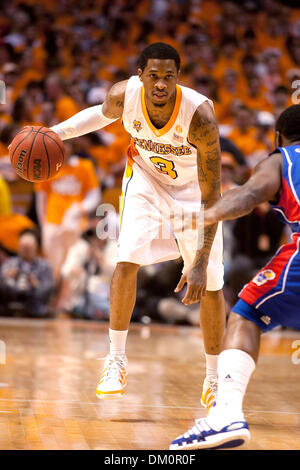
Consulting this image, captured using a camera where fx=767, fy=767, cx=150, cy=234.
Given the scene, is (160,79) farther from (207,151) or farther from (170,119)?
(207,151)

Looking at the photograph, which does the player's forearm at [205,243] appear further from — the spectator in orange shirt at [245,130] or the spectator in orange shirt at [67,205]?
the spectator in orange shirt at [245,130]

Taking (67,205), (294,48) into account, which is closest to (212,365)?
(67,205)

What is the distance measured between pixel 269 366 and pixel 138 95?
295 centimetres

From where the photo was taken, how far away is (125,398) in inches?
180

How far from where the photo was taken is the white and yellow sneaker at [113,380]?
4.11 m

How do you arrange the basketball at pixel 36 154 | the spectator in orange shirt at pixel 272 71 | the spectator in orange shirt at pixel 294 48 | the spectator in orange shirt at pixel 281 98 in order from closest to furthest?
the basketball at pixel 36 154
the spectator in orange shirt at pixel 281 98
the spectator in orange shirt at pixel 272 71
the spectator in orange shirt at pixel 294 48

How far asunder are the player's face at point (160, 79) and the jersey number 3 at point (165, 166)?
1.25 feet

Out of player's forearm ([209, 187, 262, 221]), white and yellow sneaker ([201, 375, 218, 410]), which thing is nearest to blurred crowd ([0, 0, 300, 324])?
white and yellow sneaker ([201, 375, 218, 410])

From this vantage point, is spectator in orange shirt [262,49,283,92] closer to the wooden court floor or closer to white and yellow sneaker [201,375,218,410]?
the wooden court floor

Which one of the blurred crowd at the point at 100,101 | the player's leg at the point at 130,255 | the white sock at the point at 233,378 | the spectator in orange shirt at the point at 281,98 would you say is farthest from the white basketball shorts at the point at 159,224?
the spectator in orange shirt at the point at 281,98

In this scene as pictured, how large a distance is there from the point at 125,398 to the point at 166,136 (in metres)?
1.58

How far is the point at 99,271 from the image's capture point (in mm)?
9047

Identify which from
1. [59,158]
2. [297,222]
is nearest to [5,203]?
[59,158]
